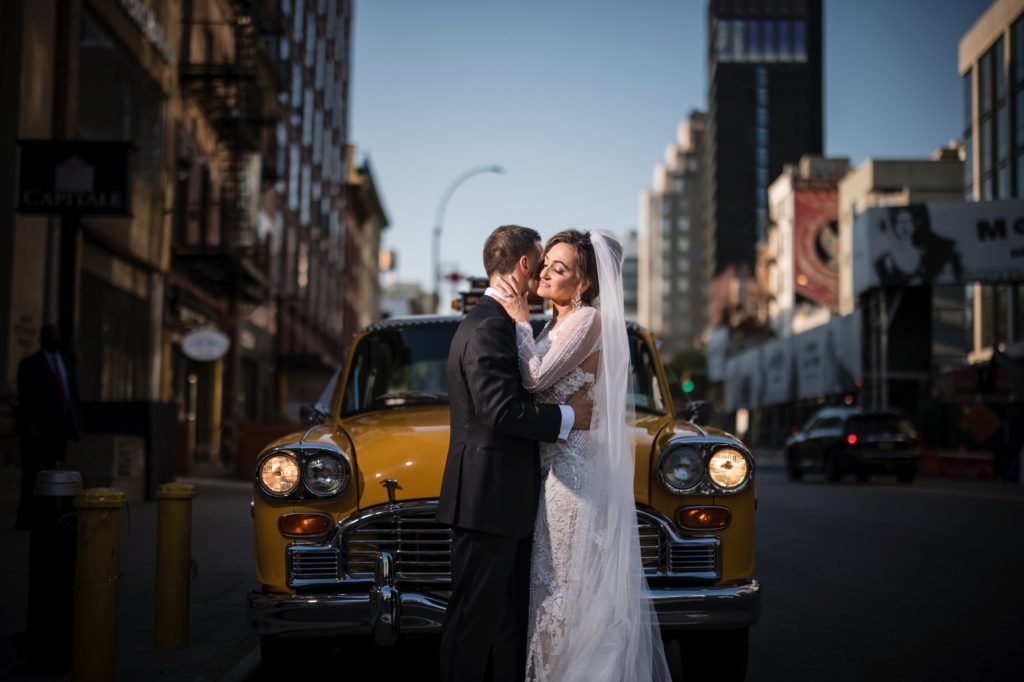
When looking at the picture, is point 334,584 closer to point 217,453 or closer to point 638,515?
point 638,515

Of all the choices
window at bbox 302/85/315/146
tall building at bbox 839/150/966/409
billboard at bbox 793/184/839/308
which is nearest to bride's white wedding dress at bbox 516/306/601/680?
tall building at bbox 839/150/966/409

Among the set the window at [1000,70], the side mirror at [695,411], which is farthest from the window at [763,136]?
the side mirror at [695,411]

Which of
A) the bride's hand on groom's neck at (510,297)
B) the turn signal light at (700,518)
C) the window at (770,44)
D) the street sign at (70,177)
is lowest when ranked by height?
the turn signal light at (700,518)

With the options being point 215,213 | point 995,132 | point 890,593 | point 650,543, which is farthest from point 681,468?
point 995,132

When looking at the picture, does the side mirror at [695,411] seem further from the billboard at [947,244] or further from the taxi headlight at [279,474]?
the billboard at [947,244]

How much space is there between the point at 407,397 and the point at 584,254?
2.66 metres

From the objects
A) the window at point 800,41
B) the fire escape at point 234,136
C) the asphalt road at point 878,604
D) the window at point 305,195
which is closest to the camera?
the asphalt road at point 878,604

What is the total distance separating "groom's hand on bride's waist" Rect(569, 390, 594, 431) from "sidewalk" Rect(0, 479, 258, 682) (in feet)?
8.62

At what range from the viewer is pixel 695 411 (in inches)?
260

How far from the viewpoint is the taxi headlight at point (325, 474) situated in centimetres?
530

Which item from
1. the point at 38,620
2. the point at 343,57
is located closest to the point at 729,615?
the point at 38,620

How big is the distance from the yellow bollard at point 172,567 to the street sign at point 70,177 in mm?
6918

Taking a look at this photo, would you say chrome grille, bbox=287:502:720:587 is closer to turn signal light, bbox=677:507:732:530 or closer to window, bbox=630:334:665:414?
turn signal light, bbox=677:507:732:530

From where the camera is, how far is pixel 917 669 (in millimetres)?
6332
